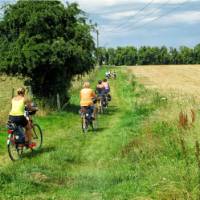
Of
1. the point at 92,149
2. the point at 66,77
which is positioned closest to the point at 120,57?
the point at 66,77

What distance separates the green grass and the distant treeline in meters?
167

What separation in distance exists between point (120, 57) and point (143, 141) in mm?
182687

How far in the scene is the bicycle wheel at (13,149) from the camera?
15072mm

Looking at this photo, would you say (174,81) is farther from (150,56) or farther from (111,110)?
(150,56)

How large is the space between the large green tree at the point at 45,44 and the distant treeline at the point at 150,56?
156m

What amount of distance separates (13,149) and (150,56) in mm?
180894

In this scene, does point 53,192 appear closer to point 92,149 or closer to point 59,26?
point 92,149

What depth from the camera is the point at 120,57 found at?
19700cm

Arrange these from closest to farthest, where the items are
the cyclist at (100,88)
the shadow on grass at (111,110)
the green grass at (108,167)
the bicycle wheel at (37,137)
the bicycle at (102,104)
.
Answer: the green grass at (108,167)
the bicycle wheel at (37,137)
the bicycle at (102,104)
the shadow on grass at (111,110)
the cyclist at (100,88)

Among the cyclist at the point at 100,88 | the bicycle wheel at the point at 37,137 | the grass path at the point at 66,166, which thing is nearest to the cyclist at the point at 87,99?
the grass path at the point at 66,166

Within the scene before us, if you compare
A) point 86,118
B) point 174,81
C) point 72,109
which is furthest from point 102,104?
point 174,81

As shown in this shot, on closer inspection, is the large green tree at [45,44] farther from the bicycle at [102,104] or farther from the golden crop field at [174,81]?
the golden crop field at [174,81]

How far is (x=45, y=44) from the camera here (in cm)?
2622

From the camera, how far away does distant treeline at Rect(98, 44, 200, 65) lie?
185 metres
